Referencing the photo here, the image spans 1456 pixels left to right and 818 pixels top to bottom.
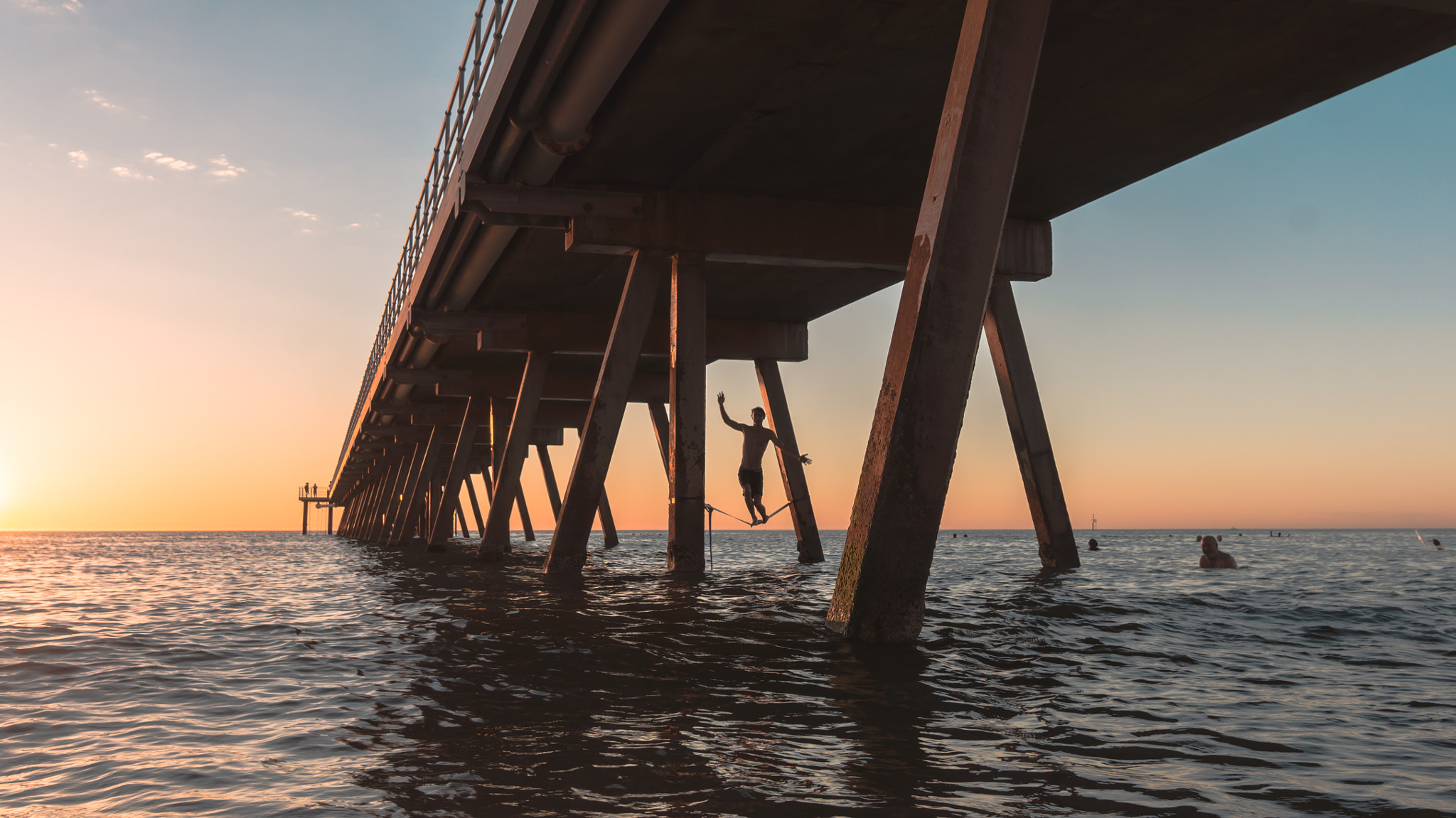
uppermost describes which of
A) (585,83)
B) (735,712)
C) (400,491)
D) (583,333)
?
(585,83)

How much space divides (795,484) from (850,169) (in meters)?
7.74

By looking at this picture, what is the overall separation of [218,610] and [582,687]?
7211mm

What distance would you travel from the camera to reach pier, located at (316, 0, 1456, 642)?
5.95 m

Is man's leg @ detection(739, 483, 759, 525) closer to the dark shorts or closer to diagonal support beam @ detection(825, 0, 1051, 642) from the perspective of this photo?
the dark shorts

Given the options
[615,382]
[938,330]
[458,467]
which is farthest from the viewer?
[458,467]

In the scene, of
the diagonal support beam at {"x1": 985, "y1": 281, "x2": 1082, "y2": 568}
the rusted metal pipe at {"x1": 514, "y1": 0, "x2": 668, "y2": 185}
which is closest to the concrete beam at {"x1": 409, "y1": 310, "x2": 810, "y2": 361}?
the diagonal support beam at {"x1": 985, "y1": 281, "x2": 1082, "y2": 568}

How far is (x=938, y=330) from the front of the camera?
581 cm

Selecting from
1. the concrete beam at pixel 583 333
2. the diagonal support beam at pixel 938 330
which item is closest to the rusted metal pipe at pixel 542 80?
the diagonal support beam at pixel 938 330

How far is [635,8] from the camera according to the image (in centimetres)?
812

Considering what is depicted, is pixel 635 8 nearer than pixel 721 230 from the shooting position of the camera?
Yes

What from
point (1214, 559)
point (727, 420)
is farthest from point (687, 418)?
point (1214, 559)

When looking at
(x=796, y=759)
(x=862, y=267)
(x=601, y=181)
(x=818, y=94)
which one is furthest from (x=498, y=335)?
(x=796, y=759)

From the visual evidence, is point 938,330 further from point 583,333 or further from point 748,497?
point 583,333

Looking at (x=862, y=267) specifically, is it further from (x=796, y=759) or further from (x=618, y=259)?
(x=796, y=759)
